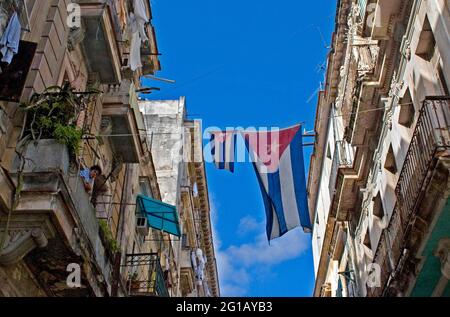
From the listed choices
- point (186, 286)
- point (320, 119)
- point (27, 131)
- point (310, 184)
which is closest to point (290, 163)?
point (27, 131)

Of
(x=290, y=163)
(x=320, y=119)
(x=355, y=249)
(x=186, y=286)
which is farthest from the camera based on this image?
(x=186, y=286)

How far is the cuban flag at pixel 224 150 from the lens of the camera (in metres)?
13.1

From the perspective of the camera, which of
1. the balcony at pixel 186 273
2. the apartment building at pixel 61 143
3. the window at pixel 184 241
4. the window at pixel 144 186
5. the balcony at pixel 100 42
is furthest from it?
the window at pixel 184 241

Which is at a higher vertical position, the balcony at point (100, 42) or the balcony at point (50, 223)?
the balcony at point (100, 42)

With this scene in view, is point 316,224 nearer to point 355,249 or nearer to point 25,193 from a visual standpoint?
point 355,249

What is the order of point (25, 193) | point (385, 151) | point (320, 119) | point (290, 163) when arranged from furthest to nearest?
point (320, 119) < point (385, 151) < point (290, 163) < point (25, 193)

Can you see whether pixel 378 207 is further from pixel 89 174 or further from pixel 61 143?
pixel 61 143

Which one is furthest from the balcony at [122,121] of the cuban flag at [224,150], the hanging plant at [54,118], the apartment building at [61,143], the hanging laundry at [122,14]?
the hanging plant at [54,118]

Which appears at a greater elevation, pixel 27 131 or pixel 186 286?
pixel 186 286

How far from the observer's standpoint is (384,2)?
14.6 metres

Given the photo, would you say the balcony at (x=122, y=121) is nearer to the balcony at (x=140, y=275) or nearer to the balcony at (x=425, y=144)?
the balcony at (x=140, y=275)

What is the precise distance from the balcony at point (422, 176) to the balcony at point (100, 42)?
7.32m

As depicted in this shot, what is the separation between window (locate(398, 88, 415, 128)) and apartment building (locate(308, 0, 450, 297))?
3 cm

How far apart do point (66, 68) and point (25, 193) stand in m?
4.43
